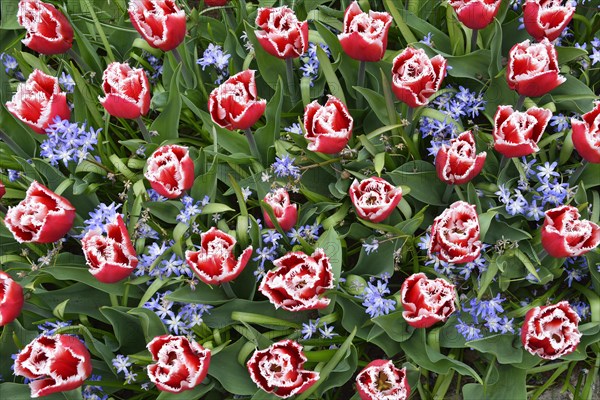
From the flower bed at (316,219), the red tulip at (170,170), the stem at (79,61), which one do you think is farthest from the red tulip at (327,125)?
the stem at (79,61)

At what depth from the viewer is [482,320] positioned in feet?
7.29

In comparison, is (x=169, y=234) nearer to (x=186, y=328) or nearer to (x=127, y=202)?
(x=127, y=202)

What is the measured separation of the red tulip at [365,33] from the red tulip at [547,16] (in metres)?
0.52

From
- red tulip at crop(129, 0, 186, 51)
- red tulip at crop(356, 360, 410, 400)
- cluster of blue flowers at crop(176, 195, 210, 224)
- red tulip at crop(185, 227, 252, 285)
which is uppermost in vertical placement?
red tulip at crop(129, 0, 186, 51)

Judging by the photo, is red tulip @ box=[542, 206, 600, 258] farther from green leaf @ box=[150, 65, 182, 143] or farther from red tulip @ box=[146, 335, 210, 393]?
green leaf @ box=[150, 65, 182, 143]

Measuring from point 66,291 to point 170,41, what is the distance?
3.25 ft

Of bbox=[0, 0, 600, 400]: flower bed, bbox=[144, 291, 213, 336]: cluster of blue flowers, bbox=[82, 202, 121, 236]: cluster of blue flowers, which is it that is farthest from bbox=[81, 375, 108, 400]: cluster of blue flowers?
bbox=[82, 202, 121, 236]: cluster of blue flowers

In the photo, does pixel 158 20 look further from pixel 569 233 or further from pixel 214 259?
pixel 569 233

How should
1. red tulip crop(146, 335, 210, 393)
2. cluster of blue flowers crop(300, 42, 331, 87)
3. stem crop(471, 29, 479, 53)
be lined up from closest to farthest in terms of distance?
red tulip crop(146, 335, 210, 393), stem crop(471, 29, 479, 53), cluster of blue flowers crop(300, 42, 331, 87)

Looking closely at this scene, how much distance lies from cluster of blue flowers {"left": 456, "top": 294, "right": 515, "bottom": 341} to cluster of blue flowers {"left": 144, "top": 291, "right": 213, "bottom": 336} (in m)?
0.88

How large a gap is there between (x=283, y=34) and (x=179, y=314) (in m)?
1.05

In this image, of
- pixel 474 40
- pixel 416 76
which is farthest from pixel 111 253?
pixel 474 40

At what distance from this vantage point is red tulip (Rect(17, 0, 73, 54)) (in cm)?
243

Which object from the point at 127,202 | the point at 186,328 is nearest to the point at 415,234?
the point at 186,328
